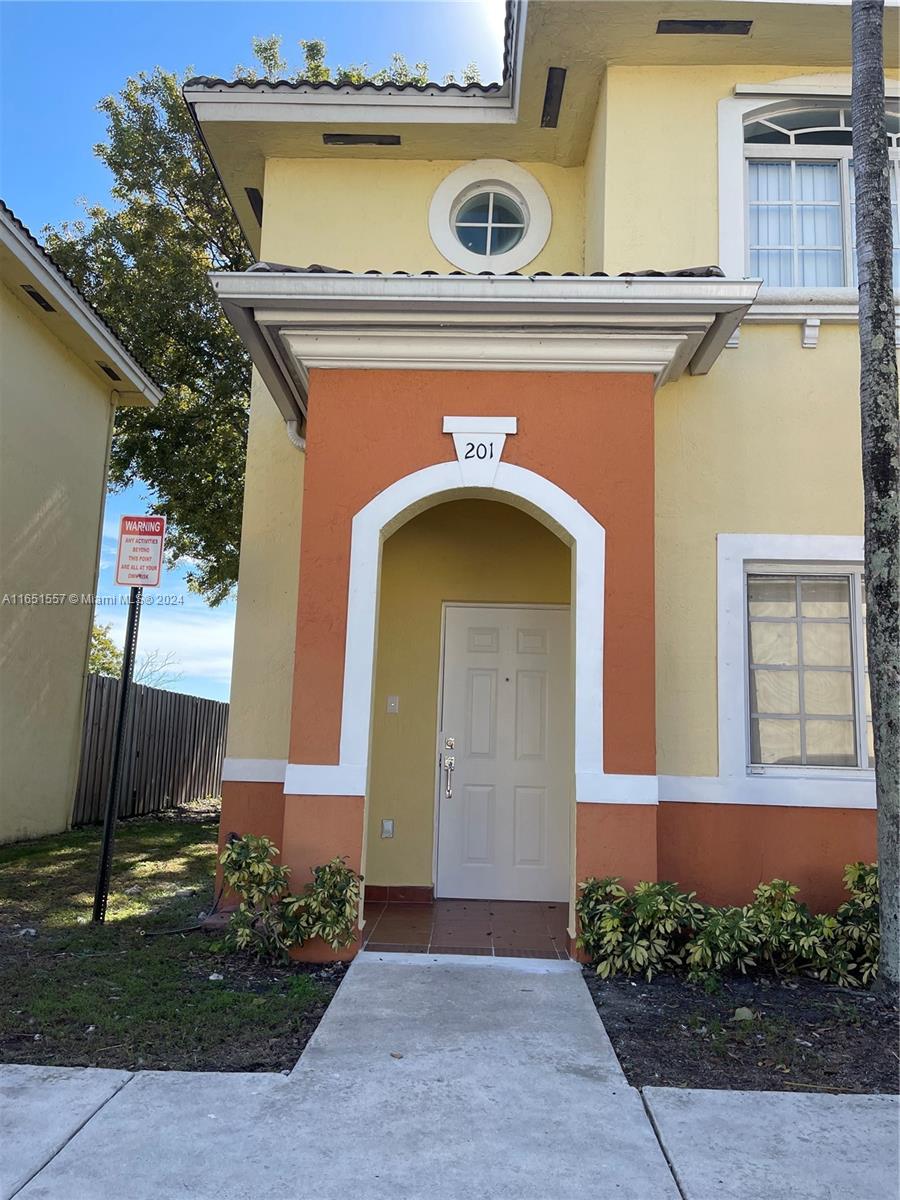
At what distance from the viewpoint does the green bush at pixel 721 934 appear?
17.5ft

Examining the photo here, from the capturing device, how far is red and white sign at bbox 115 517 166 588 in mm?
6727

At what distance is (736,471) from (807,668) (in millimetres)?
1504

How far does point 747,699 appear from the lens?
21.4 ft

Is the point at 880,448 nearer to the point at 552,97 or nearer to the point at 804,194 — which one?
the point at 804,194

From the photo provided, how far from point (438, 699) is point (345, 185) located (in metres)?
4.58

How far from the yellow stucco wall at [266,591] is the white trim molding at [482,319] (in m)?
1.54

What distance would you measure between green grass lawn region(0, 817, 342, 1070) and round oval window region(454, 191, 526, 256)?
5.99 meters

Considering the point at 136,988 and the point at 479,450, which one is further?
the point at 479,450

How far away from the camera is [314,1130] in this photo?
3.42 metres

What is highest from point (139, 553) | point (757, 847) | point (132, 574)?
point (139, 553)

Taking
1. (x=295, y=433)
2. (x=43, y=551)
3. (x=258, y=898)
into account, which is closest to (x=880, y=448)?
(x=295, y=433)

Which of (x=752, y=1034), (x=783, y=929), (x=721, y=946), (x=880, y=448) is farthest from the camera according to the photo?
(x=783, y=929)

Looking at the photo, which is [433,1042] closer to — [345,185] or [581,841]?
[581,841]

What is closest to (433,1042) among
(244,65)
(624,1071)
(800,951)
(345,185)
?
(624,1071)
